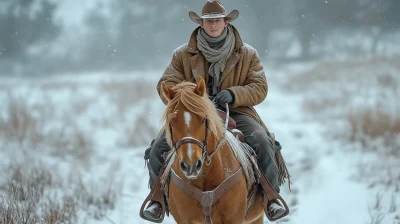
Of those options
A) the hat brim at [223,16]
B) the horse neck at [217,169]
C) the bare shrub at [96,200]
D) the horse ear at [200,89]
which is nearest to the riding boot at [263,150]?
the horse neck at [217,169]

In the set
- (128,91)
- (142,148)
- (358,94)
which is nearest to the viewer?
(142,148)

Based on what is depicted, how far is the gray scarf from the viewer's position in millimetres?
3795

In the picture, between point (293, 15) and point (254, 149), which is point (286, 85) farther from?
point (254, 149)

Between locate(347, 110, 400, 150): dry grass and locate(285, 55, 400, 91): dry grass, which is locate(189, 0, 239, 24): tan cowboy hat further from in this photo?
locate(285, 55, 400, 91): dry grass

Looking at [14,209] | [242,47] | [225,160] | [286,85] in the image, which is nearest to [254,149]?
[225,160]

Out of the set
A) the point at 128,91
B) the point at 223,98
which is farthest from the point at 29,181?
the point at 128,91

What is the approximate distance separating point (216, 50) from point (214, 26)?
0.72 feet

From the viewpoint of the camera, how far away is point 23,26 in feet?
81.0

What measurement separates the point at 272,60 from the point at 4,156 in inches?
899

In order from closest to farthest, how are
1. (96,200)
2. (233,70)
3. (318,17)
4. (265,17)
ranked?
(233,70) → (96,200) → (318,17) → (265,17)

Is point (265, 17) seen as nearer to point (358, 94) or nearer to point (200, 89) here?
point (358, 94)

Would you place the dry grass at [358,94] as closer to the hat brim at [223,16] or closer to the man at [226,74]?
the man at [226,74]

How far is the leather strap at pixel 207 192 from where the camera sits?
120 inches

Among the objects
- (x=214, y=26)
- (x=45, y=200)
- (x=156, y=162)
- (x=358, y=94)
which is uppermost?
(x=214, y=26)
